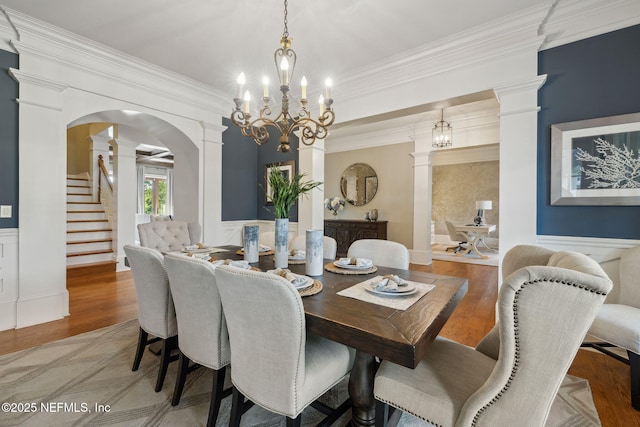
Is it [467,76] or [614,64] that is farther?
[467,76]

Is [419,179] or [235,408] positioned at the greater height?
[419,179]

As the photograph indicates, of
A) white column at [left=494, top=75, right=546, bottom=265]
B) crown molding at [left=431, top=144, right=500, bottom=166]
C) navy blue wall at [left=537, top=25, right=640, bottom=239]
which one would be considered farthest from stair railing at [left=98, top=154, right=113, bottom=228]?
crown molding at [left=431, top=144, right=500, bottom=166]

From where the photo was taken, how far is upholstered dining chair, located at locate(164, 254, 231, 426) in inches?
54.6

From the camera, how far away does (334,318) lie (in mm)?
1145

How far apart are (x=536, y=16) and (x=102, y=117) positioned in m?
4.50

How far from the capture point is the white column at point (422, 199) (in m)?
5.59

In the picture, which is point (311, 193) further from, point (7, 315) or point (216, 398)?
point (7, 315)

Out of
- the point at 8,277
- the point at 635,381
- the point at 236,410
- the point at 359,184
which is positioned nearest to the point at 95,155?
the point at 8,277

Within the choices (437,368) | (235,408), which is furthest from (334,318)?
(235,408)

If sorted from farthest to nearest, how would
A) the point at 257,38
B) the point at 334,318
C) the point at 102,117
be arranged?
the point at 102,117, the point at 257,38, the point at 334,318

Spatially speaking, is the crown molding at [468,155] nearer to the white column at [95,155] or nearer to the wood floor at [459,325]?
the wood floor at [459,325]

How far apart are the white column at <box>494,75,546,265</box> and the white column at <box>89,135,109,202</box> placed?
7097 mm

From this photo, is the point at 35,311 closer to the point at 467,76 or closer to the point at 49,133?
the point at 49,133

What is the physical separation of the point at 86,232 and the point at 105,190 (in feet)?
3.59
